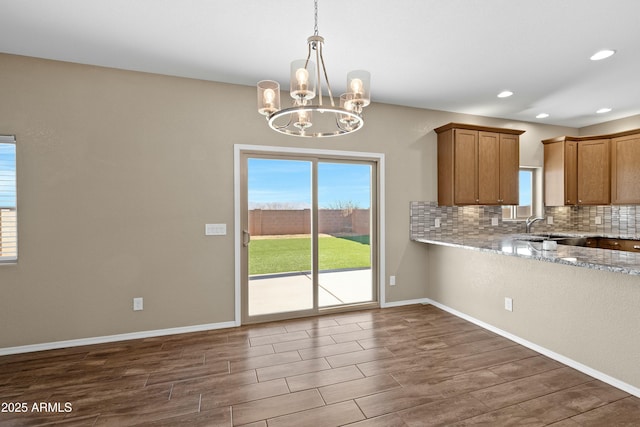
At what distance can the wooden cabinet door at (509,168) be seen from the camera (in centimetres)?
445

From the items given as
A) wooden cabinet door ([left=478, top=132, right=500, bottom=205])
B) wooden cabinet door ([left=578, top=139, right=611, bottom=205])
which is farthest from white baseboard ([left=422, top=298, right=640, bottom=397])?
wooden cabinet door ([left=578, top=139, right=611, bottom=205])

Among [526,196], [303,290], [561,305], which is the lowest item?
[303,290]

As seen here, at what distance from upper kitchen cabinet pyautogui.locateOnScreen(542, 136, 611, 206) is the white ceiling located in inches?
51.9

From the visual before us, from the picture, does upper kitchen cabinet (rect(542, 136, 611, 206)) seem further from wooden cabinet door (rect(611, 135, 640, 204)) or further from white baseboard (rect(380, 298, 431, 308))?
white baseboard (rect(380, 298, 431, 308))

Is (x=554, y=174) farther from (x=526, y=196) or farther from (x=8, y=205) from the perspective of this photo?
(x=8, y=205)

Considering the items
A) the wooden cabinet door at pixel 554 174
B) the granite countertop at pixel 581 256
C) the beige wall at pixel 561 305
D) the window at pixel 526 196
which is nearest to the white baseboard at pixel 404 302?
the beige wall at pixel 561 305

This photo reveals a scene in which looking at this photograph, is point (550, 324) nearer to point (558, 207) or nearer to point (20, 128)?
point (558, 207)

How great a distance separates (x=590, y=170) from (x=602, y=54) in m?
2.73

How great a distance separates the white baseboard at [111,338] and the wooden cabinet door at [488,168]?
358cm

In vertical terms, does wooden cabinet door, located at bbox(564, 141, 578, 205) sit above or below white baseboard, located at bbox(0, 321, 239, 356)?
above

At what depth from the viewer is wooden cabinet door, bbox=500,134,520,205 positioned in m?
4.45

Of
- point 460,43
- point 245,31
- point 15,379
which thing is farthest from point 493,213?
point 15,379

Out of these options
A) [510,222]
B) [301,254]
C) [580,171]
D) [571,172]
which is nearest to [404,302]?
[301,254]

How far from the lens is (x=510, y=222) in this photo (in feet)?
16.3
